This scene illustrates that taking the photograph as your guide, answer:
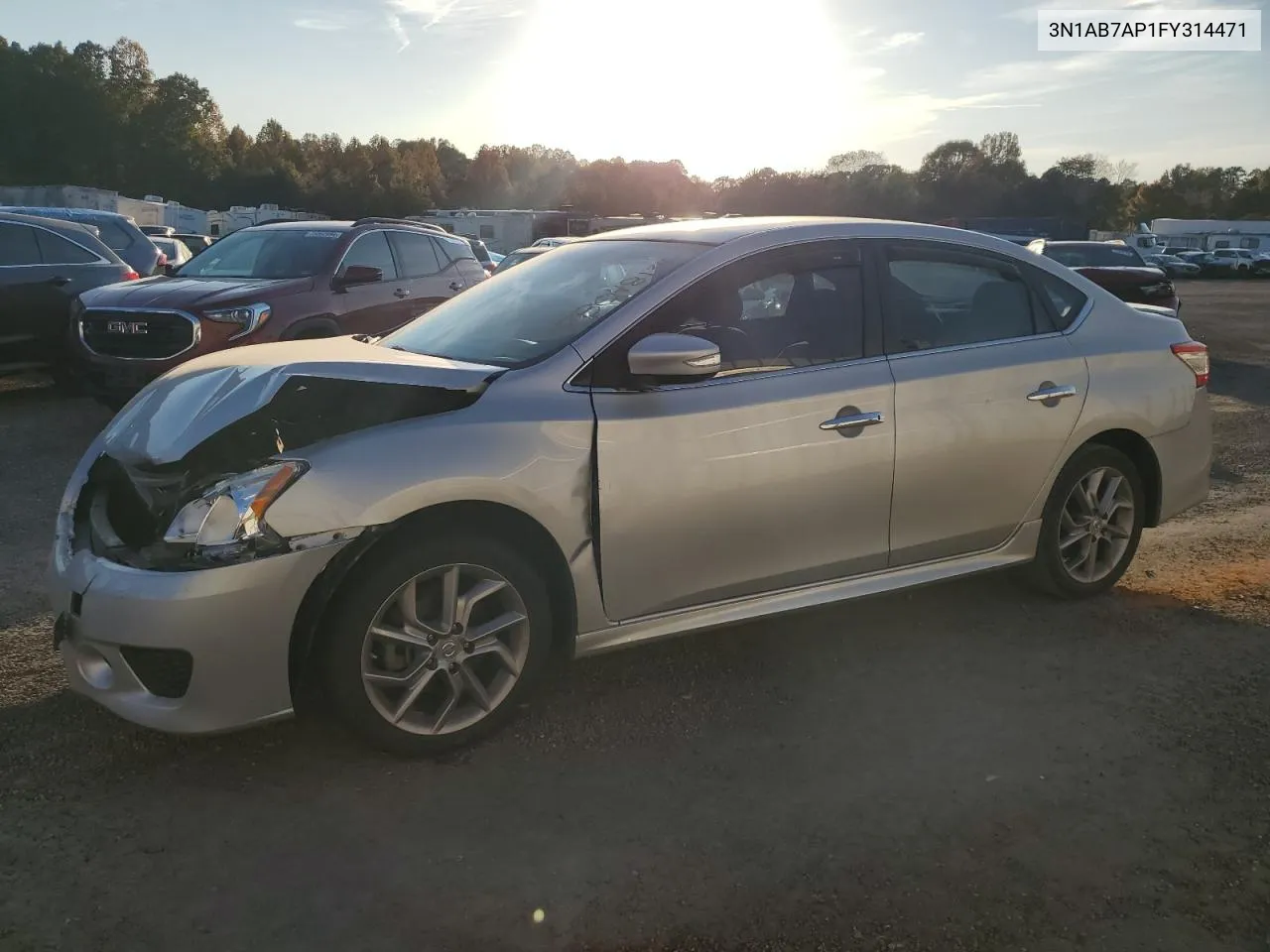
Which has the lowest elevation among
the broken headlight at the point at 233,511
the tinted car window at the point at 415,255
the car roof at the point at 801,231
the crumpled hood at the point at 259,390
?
the broken headlight at the point at 233,511

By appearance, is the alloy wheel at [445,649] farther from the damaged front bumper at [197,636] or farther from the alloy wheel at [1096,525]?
the alloy wheel at [1096,525]

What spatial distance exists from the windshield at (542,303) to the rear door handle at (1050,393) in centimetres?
162

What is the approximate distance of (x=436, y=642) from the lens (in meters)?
3.27

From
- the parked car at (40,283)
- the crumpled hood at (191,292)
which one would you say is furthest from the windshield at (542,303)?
the parked car at (40,283)

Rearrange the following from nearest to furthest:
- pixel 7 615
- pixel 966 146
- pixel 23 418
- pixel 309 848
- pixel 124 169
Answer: pixel 309 848 → pixel 7 615 → pixel 23 418 → pixel 124 169 → pixel 966 146

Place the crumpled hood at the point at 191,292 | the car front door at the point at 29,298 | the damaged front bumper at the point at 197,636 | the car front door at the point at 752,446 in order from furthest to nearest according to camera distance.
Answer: the car front door at the point at 29,298, the crumpled hood at the point at 191,292, the car front door at the point at 752,446, the damaged front bumper at the point at 197,636

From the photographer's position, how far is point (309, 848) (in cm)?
286

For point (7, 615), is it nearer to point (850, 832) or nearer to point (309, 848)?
point (309, 848)

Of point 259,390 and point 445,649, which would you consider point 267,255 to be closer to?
point 259,390

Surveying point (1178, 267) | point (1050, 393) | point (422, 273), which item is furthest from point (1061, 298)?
point (1178, 267)

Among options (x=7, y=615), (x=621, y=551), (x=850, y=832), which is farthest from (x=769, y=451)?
(x=7, y=615)

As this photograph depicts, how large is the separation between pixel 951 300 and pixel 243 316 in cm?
572

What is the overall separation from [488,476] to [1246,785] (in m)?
2.56

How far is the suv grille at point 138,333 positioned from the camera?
7.97 m
